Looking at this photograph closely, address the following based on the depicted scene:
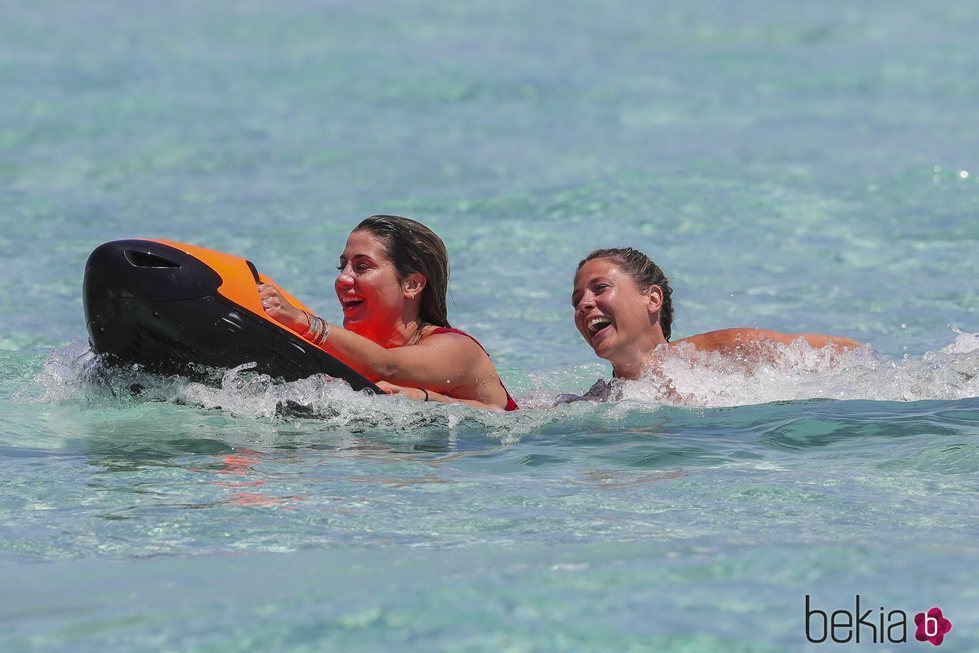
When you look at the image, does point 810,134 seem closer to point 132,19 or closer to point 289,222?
point 289,222

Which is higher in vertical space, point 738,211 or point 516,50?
point 516,50

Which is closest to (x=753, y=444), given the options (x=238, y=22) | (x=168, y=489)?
A: (x=168, y=489)

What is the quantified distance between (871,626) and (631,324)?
328 centimetres

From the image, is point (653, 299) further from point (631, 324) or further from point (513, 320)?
point (513, 320)

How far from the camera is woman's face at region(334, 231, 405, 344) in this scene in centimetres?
559

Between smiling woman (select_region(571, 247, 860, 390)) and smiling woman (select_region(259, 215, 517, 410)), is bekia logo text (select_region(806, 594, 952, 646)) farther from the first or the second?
smiling woman (select_region(571, 247, 860, 390))

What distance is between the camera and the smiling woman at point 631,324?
6.20 metres

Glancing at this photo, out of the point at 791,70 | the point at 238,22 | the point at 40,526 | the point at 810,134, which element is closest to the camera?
the point at 40,526

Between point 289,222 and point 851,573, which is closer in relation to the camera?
point 851,573

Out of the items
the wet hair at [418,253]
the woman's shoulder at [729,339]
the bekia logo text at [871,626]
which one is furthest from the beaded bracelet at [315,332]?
the bekia logo text at [871,626]

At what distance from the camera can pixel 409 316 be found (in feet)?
18.9

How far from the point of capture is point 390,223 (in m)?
5.66

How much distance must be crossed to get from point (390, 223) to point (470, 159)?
21.3ft

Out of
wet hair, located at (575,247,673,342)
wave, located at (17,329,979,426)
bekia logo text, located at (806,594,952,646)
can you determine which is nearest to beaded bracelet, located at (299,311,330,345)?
wave, located at (17,329,979,426)
